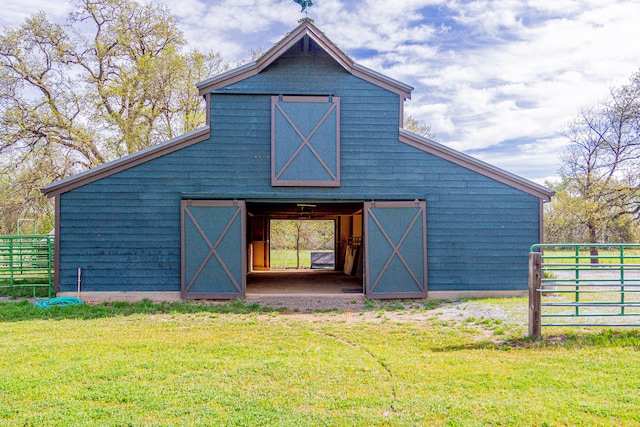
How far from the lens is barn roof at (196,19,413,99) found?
33.3 feet

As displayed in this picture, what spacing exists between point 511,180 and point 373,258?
151 inches

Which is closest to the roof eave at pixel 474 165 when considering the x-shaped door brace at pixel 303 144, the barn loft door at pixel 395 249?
the barn loft door at pixel 395 249

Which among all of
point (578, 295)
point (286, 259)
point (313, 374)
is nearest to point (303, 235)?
point (286, 259)

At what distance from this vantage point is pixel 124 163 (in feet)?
33.4

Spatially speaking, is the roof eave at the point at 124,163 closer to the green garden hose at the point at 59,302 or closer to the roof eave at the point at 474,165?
the green garden hose at the point at 59,302

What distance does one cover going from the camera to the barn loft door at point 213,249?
10219 millimetres

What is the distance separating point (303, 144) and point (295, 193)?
116 centimetres

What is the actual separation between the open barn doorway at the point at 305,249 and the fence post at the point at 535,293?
509cm

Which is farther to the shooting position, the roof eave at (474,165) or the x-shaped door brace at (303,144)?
the roof eave at (474,165)

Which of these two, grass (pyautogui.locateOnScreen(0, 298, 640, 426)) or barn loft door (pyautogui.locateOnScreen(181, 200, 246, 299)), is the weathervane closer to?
barn loft door (pyautogui.locateOnScreen(181, 200, 246, 299))

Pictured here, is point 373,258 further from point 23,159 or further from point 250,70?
point 23,159

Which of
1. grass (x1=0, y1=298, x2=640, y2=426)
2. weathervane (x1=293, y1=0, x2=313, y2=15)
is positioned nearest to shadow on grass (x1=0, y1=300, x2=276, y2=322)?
grass (x1=0, y1=298, x2=640, y2=426)

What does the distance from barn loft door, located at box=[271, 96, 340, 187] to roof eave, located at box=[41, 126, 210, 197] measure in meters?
1.71

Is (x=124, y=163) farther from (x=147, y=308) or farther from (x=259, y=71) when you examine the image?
(x=259, y=71)
